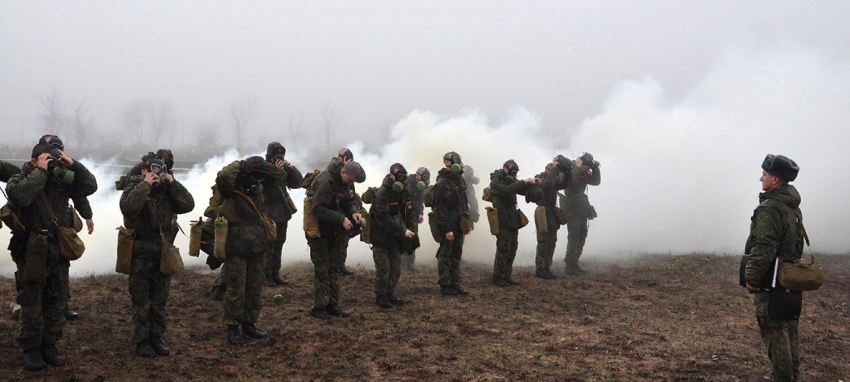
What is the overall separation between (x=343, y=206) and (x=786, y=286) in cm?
534

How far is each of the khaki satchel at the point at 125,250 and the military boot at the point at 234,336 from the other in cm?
148

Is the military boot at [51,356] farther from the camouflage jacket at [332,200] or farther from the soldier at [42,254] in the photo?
the camouflage jacket at [332,200]

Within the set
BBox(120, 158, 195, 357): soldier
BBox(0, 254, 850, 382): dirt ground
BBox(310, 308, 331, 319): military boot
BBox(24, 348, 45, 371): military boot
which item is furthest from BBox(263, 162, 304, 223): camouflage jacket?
BBox(24, 348, 45, 371): military boot

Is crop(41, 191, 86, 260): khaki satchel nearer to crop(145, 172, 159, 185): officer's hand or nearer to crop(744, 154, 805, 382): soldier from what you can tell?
crop(145, 172, 159, 185): officer's hand

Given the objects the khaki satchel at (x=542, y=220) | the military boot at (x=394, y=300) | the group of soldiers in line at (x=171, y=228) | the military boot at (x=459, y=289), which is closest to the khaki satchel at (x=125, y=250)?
the group of soldiers in line at (x=171, y=228)

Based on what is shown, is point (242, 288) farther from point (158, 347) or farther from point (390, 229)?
point (390, 229)

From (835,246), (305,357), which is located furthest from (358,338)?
(835,246)

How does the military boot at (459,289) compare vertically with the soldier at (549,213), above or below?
below

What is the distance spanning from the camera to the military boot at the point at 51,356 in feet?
18.2

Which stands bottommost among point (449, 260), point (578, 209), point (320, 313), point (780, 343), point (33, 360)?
point (33, 360)

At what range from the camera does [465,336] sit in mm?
7211

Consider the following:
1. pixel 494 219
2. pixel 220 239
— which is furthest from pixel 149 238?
pixel 494 219

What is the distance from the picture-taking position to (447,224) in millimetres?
9664

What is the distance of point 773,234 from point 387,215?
4996 mm
